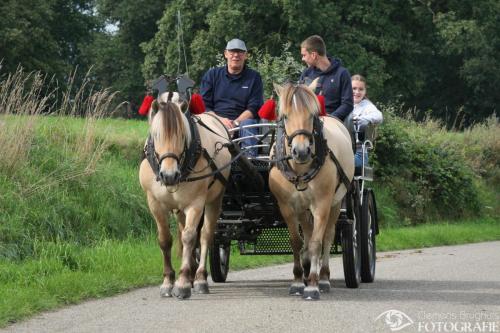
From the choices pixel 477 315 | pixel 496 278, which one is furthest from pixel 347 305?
pixel 496 278

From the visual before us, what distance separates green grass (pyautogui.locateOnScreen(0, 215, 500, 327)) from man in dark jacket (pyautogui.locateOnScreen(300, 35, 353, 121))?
2728 millimetres

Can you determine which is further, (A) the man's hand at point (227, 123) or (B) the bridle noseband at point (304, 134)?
(A) the man's hand at point (227, 123)

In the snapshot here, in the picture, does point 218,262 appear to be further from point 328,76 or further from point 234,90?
point 328,76

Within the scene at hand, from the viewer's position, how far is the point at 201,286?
10.6 metres

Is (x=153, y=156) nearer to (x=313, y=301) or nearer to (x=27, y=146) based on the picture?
(x=313, y=301)

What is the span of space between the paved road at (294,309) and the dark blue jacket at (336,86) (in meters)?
1.92

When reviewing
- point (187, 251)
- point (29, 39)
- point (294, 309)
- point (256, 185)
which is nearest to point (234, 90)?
point (256, 185)

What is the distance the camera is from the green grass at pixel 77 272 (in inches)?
377

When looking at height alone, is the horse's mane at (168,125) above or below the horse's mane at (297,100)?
below

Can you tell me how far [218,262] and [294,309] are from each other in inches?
115

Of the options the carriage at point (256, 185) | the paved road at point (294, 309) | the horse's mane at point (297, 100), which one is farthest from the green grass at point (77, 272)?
the horse's mane at point (297, 100)

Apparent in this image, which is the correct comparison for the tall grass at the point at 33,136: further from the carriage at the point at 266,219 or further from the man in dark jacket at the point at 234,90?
the carriage at the point at 266,219

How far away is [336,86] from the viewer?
38.3 feet

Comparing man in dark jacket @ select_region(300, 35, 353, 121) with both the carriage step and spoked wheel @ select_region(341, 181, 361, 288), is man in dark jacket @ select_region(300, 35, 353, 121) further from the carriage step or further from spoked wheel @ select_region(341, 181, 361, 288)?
the carriage step
